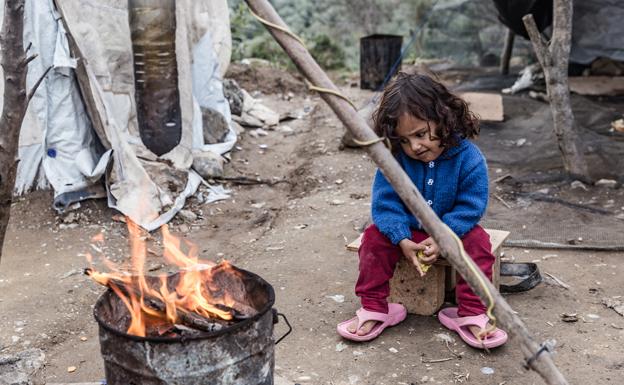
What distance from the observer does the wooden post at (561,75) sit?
570 cm

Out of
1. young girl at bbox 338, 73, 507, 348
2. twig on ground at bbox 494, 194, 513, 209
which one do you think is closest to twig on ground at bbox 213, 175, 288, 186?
twig on ground at bbox 494, 194, 513, 209

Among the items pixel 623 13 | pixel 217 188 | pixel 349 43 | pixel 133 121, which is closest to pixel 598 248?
pixel 217 188

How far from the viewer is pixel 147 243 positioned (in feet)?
17.8

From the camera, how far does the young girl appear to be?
3.39 m

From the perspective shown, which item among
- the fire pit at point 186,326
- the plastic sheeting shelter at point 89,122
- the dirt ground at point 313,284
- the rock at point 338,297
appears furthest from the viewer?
the plastic sheeting shelter at point 89,122

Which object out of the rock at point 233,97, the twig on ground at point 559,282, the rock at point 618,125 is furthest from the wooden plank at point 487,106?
the twig on ground at point 559,282

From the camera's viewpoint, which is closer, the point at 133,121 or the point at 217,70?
the point at 133,121

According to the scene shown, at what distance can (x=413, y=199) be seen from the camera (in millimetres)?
2346

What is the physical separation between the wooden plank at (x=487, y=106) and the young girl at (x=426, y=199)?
4357 mm

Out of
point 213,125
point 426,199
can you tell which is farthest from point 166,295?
point 213,125

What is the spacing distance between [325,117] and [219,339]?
7.01 metres

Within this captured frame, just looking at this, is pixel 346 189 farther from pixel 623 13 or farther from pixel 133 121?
pixel 623 13

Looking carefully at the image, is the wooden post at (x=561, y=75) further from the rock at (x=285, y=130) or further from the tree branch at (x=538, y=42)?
the rock at (x=285, y=130)

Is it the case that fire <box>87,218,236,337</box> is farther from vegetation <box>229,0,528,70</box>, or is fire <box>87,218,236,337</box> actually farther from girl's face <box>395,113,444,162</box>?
vegetation <box>229,0,528,70</box>
